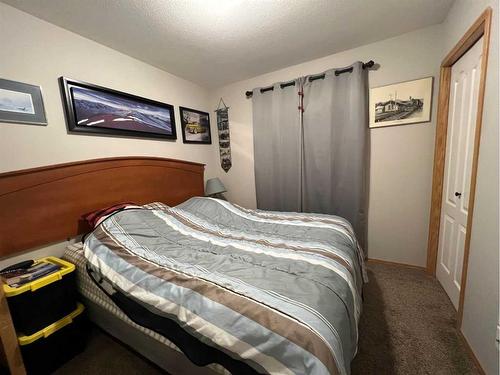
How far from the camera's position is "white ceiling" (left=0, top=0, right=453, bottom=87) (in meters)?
1.48

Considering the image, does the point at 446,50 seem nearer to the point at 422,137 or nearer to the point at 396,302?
the point at 422,137

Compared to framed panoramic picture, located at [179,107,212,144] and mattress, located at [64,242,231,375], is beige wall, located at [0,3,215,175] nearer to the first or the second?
framed panoramic picture, located at [179,107,212,144]

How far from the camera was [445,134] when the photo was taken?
1.89m

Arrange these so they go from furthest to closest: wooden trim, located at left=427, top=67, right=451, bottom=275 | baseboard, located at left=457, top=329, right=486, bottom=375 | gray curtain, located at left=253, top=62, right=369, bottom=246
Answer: gray curtain, located at left=253, top=62, right=369, bottom=246, wooden trim, located at left=427, top=67, right=451, bottom=275, baseboard, located at left=457, top=329, right=486, bottom=375

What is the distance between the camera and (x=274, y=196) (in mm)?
2783

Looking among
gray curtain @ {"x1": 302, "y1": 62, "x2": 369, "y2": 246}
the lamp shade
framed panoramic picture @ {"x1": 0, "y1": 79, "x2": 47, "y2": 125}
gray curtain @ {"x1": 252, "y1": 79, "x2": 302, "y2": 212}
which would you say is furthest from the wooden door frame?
framed panoramic picture @ {"x1": 0, "y1": 79, "x2": 47, "y2": 125}

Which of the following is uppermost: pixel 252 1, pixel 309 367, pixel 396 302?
pixel 252 1

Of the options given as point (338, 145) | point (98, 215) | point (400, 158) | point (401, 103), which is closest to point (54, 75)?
point (98, 215)

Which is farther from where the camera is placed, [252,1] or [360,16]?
[360,16]

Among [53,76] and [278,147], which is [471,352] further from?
[53,76]

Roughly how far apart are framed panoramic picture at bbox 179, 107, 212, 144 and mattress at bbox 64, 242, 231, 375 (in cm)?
169

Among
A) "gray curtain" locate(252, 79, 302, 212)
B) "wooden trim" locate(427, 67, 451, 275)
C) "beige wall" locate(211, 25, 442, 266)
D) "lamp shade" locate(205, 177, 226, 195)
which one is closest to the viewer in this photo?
"wooden trim" locate(427, 67, 451, 275)

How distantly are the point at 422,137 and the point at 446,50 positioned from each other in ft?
2.46

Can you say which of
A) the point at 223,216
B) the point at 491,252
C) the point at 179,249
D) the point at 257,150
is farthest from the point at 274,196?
the point at 491,252
